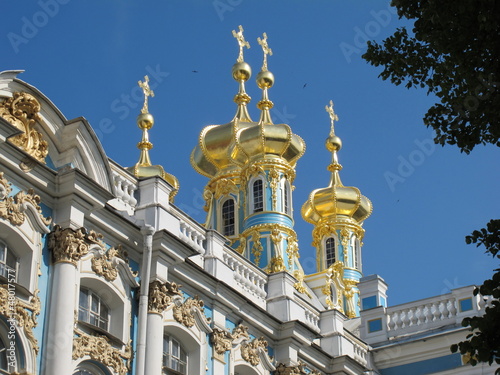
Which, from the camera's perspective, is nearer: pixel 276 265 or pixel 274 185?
pixel 276 265

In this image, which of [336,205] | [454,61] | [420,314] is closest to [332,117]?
[336,205]

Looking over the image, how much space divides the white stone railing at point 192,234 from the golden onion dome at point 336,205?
66.7 ft

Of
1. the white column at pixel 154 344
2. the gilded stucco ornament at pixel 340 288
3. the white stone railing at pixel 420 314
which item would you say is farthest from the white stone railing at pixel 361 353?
the gilded stucco ornament at pixel 340 288

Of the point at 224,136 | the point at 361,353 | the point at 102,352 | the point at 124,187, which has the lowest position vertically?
the point at 102,352

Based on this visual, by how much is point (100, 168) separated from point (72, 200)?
114 centimetres

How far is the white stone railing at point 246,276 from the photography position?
21.9 meters

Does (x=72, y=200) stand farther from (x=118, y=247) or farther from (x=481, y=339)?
(x=481, y=339)

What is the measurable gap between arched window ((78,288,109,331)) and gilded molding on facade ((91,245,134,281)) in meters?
0.37

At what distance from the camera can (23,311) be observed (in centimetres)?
1645

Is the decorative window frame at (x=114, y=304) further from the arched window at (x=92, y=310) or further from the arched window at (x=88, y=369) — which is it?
the arched window at (x=88, y=369)

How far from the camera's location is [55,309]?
16.8m

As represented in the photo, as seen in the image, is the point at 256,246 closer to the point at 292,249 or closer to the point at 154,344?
the point at 292,249

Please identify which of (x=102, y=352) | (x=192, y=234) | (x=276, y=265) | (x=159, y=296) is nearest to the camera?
(x=102, y=352)

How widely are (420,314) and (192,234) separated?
6.95m
